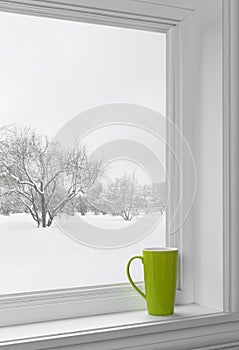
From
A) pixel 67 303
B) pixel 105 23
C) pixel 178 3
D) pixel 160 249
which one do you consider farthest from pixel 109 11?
pixel 67 303

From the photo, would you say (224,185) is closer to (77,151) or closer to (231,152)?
(231,152)

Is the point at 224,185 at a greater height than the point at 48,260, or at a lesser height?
greater

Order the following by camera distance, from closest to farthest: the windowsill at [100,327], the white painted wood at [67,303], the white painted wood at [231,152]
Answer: the windowsill at [100,327]
the white painted wood at [67,303]
the white painted wood at [231,152]

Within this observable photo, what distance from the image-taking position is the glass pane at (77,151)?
4.73ft

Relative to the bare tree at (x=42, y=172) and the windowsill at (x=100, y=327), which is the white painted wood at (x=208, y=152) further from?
the bare tree at (x=42, y=172)

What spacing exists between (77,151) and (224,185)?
0.39 m

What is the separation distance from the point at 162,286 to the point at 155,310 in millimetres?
62

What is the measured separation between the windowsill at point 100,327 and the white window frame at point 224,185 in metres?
0.01

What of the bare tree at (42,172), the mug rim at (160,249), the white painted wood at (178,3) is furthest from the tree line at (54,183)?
the white painted wood at (178,3)

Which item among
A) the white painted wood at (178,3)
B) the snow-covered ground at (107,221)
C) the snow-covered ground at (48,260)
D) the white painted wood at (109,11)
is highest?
the white painted wood at (178,3)

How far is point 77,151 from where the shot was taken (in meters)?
1.52

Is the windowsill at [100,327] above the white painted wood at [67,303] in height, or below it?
below

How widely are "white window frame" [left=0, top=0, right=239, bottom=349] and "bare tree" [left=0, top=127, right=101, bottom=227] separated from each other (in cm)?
20

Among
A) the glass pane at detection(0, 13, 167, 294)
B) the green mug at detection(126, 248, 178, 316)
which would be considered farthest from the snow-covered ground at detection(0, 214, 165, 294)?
the green mug at detection(126, 248, 178, 316)
